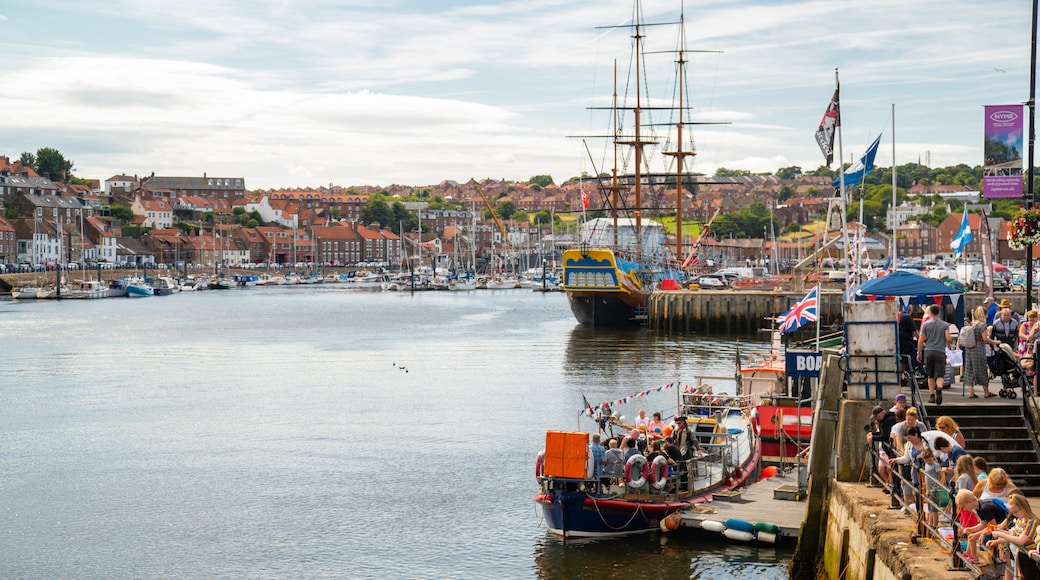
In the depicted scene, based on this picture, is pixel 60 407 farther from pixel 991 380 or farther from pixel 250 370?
pixel 991 380

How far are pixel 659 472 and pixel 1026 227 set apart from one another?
8.17 meters

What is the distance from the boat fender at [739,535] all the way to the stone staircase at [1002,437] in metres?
4.77

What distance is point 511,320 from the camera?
103 meters

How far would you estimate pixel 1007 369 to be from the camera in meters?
19.6

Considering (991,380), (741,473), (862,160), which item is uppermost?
(862,160)

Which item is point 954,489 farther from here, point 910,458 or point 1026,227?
point 1026,227

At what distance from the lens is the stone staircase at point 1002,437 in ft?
55.6

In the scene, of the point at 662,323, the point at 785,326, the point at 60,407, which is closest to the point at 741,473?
the point at 785,326

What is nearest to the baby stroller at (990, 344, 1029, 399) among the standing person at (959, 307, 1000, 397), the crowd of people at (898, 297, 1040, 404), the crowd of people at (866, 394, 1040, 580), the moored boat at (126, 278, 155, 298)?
the crowd of people at (898, 297, 1040, 404)

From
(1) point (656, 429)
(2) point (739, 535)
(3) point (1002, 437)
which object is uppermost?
Result: (3) point (1002, 437)

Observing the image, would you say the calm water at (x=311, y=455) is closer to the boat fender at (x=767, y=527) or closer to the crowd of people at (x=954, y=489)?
the boat fender at (x=767, y=527)

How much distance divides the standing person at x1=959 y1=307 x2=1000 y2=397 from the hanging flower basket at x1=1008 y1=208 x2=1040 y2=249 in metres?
3.11

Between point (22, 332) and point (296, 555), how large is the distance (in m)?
70.0

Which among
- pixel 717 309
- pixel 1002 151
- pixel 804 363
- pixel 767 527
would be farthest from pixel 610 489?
pixel 717 309
